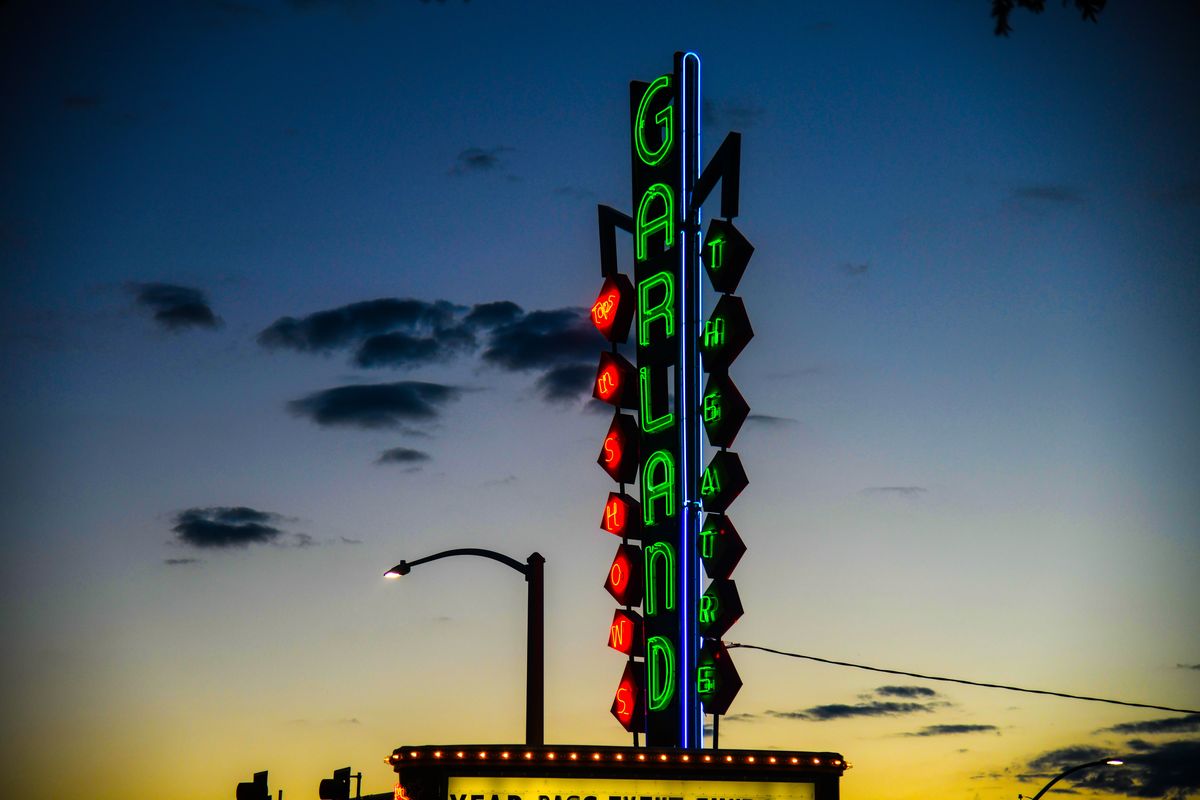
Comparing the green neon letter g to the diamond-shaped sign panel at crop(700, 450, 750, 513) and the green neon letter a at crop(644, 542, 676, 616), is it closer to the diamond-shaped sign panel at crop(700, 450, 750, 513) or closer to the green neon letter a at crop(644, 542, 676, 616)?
the diamond-shaped sign panel at crop(700, 450, 750, 513)

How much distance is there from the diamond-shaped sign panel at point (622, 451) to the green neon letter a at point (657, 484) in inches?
25.3

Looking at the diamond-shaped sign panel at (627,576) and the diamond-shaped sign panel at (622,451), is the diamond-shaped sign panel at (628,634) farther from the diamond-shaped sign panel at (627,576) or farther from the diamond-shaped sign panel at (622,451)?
the diamond-shaped sign panel at (622,451)

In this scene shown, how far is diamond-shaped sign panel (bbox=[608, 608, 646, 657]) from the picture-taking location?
2719 cm

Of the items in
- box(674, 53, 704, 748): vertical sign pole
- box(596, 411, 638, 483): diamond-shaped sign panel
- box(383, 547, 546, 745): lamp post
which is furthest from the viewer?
box(596, 411, 638, 483): diamond-shaped sign panel

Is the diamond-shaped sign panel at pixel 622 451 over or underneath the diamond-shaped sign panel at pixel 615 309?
underneath

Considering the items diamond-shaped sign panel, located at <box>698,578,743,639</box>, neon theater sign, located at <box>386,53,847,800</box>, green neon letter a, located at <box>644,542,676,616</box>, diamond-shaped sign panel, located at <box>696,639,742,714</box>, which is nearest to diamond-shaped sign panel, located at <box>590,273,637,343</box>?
neon theater sign, located at <box>386,53,847,800</box>

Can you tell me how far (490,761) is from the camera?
2023 cm

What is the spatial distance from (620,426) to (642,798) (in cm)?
979

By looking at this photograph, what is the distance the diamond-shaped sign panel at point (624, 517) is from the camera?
27.5 m

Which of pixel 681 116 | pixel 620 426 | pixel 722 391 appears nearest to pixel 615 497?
pixel 620 426

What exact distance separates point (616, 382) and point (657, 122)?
5.45 m

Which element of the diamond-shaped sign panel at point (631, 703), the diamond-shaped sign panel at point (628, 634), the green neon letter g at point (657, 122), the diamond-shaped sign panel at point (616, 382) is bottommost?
the diamond-shaped sign panel at point (631, 703)

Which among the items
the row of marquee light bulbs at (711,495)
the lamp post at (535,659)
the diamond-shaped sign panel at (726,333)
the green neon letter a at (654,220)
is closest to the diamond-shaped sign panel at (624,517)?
the row of marquee light bulbs at (711,495)

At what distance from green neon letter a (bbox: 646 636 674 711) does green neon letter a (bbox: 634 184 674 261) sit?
25.5ft
